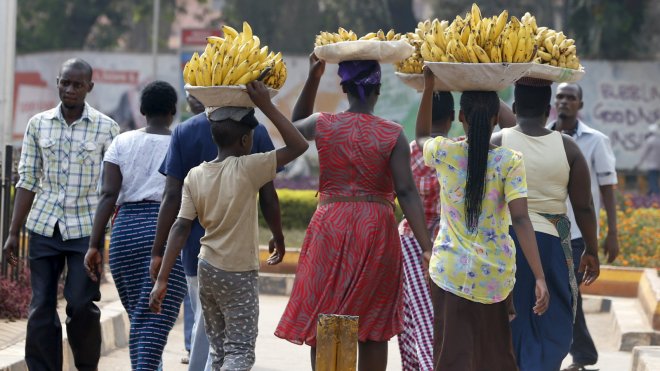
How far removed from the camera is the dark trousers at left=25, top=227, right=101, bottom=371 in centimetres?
754

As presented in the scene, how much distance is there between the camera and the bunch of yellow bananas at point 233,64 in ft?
19.9

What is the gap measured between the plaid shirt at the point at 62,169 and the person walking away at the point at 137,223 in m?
0.34

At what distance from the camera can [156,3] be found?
32.5 meters

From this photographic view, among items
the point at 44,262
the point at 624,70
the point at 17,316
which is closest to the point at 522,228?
the point at 44,262

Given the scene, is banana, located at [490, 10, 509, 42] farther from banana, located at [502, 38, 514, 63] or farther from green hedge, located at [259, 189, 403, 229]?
green hedge, located at [259, 189, 403, 229]

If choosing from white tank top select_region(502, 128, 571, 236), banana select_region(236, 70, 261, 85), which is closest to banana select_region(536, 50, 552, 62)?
white tank top select_region(502, 128, 571, 236)

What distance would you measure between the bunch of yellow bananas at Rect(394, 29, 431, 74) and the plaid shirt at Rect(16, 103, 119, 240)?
1.78m

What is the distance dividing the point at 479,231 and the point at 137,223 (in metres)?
2.09

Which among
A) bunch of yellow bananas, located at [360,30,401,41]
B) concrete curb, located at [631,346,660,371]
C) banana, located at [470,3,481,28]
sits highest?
banana, located at [470,3,481,28]

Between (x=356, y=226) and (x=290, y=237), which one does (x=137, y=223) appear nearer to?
(x=356, y=226)

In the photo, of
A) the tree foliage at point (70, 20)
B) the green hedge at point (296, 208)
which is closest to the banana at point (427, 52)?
the green hedge at point (296, 208)

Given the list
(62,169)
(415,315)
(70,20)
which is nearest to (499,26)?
(415,315)

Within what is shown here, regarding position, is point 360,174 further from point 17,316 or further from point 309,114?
point 17,316

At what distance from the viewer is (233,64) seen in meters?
6.08
